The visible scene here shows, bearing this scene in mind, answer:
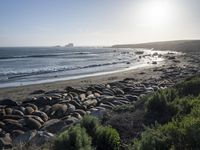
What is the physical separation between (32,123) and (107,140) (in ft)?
23.4

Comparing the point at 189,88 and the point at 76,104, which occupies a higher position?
the point at 189,88

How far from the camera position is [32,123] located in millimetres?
13375

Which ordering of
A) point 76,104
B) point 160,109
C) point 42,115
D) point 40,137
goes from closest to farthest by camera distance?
point 160,109
point 40,137
point 42,115
point 76,104

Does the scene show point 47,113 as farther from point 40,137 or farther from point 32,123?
point 40,137

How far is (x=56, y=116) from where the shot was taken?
15.1 m

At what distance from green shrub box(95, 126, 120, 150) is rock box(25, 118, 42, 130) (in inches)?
263

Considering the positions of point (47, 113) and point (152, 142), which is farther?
point (47, 113)

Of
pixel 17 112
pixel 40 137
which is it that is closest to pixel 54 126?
pixel 40 137

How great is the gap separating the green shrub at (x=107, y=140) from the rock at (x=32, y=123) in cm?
669

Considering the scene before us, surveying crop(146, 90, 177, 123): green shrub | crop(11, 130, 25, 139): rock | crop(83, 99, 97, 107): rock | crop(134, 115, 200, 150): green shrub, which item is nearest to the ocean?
crop(83, 99, 97, 107): rock

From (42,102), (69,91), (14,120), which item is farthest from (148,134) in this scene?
(69,91)

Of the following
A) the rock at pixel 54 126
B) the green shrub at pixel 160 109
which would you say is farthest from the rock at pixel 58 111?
the green shrub at pixel 160 109

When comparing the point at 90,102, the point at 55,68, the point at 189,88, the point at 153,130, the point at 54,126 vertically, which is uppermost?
Answer: the point at 153,130

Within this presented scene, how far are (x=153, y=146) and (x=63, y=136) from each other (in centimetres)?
184
